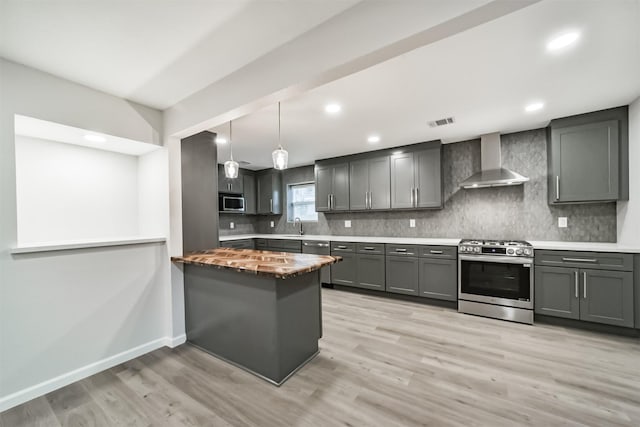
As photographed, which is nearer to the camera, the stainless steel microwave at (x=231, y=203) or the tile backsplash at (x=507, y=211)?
the tile backsplash at (x=507, y=211)

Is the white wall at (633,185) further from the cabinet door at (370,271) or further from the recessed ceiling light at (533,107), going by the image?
the cabinet door at (370,271)

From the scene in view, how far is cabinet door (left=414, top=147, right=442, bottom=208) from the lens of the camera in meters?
3.78

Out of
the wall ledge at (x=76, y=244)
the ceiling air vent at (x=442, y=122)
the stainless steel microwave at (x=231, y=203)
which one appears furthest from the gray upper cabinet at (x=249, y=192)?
the ceiling air vent at (x=442, y=122)

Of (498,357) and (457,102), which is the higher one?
(457,102)

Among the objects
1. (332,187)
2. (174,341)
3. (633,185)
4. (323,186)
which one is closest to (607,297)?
(633,185)

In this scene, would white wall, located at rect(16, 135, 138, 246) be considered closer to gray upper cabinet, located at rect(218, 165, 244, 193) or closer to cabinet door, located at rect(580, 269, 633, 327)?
gray upper cabinet, located at rect(218, 165, 244, 193)

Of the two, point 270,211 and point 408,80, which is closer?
point 408,80

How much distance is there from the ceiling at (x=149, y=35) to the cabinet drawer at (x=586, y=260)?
3.33 meters

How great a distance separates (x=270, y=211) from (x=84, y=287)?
3751 millimetres

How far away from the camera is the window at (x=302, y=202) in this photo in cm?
551

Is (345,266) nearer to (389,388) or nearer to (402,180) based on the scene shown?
(402,180)

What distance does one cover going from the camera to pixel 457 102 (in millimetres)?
2518

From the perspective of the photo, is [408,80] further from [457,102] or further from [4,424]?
[4,424]

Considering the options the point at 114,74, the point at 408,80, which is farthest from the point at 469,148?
the point at 114,74
